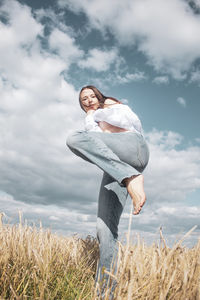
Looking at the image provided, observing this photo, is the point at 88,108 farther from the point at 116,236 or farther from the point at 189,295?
the point at 189,295

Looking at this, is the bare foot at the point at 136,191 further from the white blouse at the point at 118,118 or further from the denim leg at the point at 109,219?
the white blouse at the point at 118,118

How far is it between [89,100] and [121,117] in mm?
832

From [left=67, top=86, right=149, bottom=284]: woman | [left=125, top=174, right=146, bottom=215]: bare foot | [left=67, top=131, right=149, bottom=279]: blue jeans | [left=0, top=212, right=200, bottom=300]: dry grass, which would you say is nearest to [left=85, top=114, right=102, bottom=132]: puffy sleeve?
[left=67, top=86, right=149, bottom=284]: woman

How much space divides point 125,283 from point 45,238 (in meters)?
1.86

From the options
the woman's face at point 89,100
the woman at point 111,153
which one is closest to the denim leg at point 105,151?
the woman at point 111,153

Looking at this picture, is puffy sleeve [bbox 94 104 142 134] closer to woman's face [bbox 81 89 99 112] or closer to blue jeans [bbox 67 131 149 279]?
blue jeans [bbox 67 131 149 279]

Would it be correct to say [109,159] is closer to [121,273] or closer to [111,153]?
[111,153]

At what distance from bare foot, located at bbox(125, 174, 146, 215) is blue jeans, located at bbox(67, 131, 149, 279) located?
203 mm

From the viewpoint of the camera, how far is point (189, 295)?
1.50m

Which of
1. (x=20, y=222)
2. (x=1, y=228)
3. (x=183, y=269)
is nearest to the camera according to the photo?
(x=183, y=269)

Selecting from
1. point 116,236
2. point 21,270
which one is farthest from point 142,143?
point 21,270

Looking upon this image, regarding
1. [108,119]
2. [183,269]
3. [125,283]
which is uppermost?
[108,119]

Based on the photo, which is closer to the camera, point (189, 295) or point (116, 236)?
point (189, 295)

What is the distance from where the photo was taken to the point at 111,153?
2.11m
